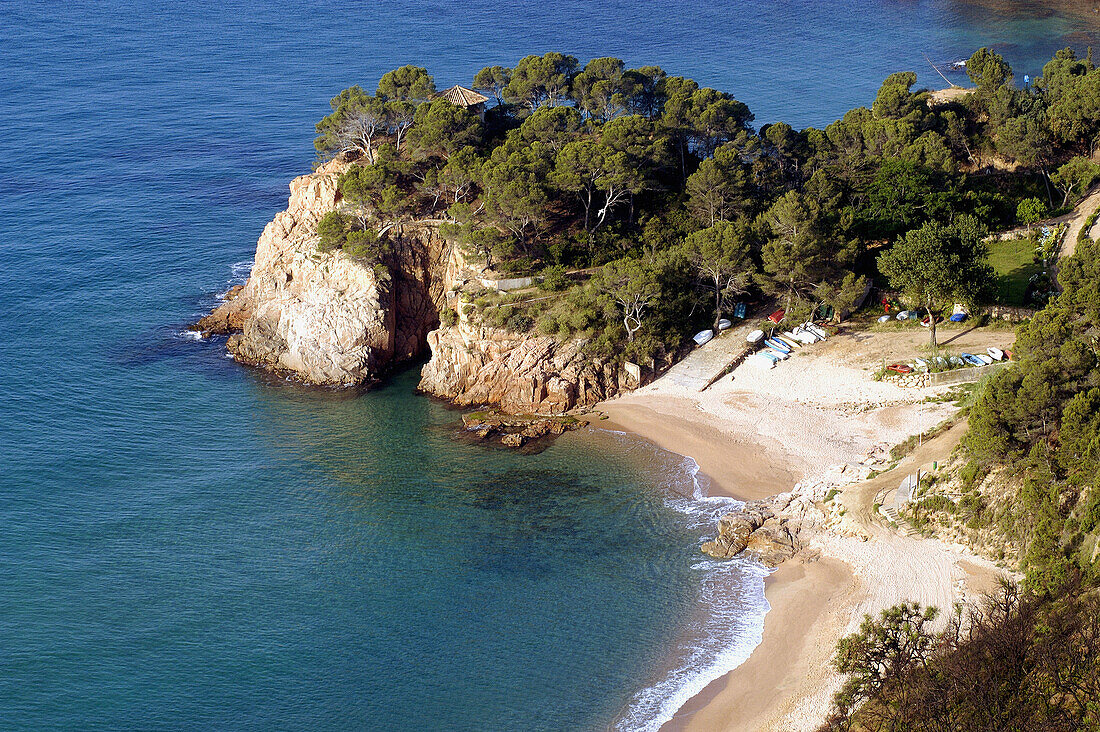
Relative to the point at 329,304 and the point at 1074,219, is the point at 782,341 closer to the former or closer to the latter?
the point at 1074,219

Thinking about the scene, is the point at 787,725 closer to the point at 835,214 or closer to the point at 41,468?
the point at 835,214

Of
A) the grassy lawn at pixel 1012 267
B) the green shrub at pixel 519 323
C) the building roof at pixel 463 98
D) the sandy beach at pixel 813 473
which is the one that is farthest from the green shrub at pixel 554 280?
the grassy lawn at pixel 1012 267

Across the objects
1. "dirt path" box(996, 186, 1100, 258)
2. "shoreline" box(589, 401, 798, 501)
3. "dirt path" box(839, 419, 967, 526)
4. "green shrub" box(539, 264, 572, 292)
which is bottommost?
"shoreline" box(589, 401, 798, 501)

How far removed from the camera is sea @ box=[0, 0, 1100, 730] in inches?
1743

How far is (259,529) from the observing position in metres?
55.6

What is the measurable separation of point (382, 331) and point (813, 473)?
32635mm

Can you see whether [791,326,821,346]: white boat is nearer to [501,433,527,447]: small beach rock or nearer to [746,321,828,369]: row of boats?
[746,321,828,369]: row of boats

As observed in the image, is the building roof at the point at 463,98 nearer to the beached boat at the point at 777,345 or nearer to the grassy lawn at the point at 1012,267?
the beached boat at the point at 777,345

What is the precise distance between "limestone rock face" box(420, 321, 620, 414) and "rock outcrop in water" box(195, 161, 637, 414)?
0.07 metres

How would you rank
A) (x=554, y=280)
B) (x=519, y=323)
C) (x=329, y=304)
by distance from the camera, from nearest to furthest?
(x=519, y=323), (x=554, y=280), (x=329, y=304)

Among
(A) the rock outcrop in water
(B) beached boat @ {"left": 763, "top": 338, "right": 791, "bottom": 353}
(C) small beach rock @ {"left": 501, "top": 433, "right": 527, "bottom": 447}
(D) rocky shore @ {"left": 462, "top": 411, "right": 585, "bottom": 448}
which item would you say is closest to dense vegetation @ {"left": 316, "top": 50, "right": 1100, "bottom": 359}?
(A) the rock outcrop in water

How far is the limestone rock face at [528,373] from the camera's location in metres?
66.3

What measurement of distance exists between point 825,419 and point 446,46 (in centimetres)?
10096

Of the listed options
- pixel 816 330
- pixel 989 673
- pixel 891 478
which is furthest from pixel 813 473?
pixel 989 673
